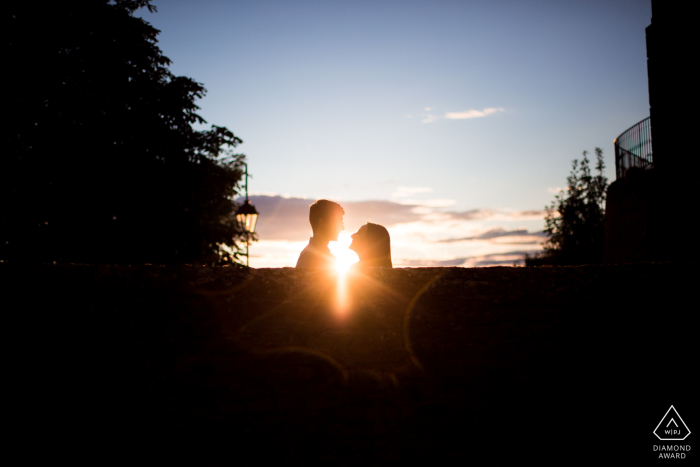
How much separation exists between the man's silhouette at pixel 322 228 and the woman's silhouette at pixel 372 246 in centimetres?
45

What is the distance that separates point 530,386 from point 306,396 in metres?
1.94

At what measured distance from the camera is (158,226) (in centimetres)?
1496

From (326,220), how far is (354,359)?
4.43 feet

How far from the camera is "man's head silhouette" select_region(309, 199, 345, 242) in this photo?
12.5ft

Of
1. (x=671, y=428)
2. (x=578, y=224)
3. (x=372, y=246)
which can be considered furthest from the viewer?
(x=578, y=224)

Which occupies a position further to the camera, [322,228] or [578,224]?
[578,224]

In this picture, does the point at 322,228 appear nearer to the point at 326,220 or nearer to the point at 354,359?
the point at 326,220

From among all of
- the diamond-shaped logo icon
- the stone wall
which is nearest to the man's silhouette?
Answer: the stone wall

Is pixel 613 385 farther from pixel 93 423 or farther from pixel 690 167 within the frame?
pixel 690 167

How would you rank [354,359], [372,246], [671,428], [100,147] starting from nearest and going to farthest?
[354,359] < [671,428] < [372,246] < [100,147]

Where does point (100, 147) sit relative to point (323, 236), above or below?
above

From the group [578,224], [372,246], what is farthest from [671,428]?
[578,224]

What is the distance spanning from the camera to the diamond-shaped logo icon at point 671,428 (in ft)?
11.6

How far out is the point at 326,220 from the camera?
12.5 feet
